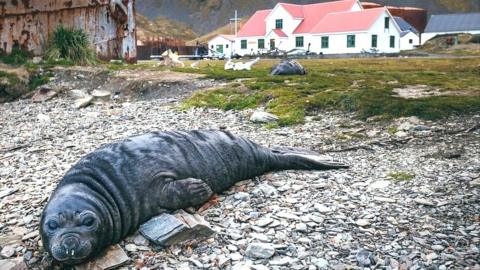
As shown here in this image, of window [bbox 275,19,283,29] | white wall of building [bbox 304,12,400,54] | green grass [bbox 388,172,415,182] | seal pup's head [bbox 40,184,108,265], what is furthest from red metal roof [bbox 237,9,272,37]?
seal pup's head [bbox 40,184,108,265]

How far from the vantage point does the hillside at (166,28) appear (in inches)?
4131

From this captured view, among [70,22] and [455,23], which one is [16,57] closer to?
[70,22]

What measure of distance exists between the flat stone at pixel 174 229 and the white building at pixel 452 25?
68.6m

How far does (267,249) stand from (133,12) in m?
15.3

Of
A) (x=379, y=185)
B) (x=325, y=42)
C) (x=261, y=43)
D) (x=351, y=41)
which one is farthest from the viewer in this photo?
(x=261, y=43)

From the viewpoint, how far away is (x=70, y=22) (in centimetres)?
1566

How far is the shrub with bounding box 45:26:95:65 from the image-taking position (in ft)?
50.1

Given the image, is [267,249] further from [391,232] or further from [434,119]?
[434,119]

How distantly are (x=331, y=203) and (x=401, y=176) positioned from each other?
1197 mm

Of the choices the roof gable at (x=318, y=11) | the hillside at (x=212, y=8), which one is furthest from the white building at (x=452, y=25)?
the hillside at (x=212, y=8)

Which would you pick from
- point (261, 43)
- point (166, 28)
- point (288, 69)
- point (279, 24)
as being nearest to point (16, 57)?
point (288, 69)

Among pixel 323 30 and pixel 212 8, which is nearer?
pixel 323 30

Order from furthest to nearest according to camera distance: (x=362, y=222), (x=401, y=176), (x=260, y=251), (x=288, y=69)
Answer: (x=288, y=69) → (x=401, y=176) → (x=362, y=222) → (x=260, y=251)

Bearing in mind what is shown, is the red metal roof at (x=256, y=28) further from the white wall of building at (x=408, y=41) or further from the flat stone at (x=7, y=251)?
the flat stone at (x=7, y=251)
